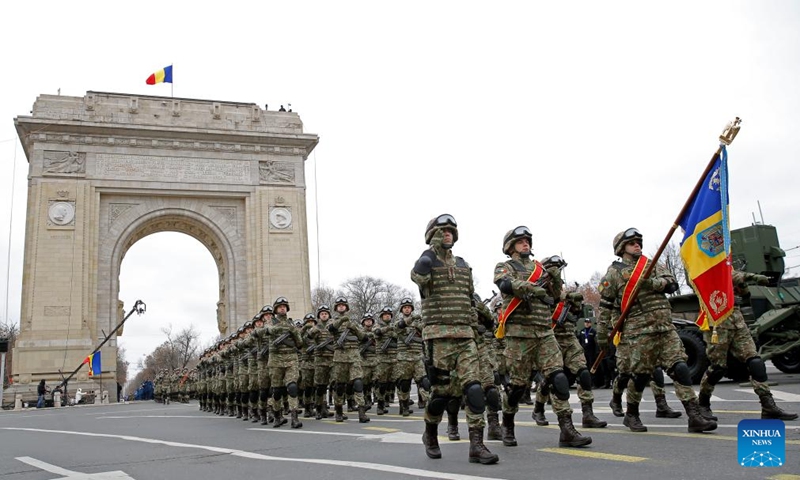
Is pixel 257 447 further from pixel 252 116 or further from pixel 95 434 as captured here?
pixel 252 116

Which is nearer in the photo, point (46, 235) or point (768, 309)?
point (768, 309)

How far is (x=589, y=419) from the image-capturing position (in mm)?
7629

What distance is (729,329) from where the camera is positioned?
7.26 meters

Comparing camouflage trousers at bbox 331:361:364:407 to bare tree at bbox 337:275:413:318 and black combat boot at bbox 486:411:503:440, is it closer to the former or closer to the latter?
black combat boot at bbox 486:411:503:440

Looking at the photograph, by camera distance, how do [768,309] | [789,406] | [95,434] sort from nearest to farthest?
[789,406] → [95,434] → [768,309]

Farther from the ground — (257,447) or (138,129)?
(138,129)

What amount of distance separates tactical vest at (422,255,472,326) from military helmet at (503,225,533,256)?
822 mm

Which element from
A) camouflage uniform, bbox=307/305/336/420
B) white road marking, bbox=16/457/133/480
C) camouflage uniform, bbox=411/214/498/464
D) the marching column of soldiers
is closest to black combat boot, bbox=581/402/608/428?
the marching column of soldiers

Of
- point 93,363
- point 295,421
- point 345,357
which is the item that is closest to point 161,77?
point 93,363

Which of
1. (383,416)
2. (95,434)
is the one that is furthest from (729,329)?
(95,434)

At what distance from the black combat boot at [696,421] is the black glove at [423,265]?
2.90m

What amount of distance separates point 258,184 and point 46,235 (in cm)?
1021

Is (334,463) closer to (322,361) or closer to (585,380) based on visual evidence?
(585,380)

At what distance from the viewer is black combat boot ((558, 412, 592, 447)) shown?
6.10 meters
